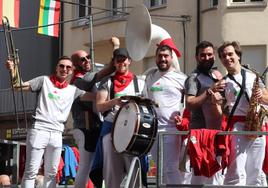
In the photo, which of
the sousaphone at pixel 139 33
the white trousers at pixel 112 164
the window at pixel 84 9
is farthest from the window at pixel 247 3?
the white trousers at pixel 112 164

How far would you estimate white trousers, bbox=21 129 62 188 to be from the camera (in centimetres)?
998

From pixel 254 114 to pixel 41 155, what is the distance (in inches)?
98.9

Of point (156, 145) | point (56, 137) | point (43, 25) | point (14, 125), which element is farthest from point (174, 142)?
point (14, 125)

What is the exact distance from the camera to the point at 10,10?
671 inches

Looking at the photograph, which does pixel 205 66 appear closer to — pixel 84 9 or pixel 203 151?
pixel 203 151

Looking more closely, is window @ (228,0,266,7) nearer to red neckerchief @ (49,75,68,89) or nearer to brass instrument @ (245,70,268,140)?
red neckerchief @ (49,75,68,89)

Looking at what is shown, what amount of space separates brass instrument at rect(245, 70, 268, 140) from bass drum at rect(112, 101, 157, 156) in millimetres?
939

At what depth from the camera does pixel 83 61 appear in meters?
10.4

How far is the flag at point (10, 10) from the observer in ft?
55.0

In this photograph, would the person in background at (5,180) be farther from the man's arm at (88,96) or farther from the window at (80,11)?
the window at (80,11)

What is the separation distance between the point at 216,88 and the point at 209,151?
2.13ft

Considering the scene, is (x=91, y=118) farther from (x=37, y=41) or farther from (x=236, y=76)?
(x=37, y=41)

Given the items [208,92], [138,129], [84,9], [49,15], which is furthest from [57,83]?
[84,9]

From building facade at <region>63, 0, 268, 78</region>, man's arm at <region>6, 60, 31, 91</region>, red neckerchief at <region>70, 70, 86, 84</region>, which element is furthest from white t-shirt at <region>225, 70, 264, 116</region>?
building facade at <region>63, 0, 268, 78</region>
